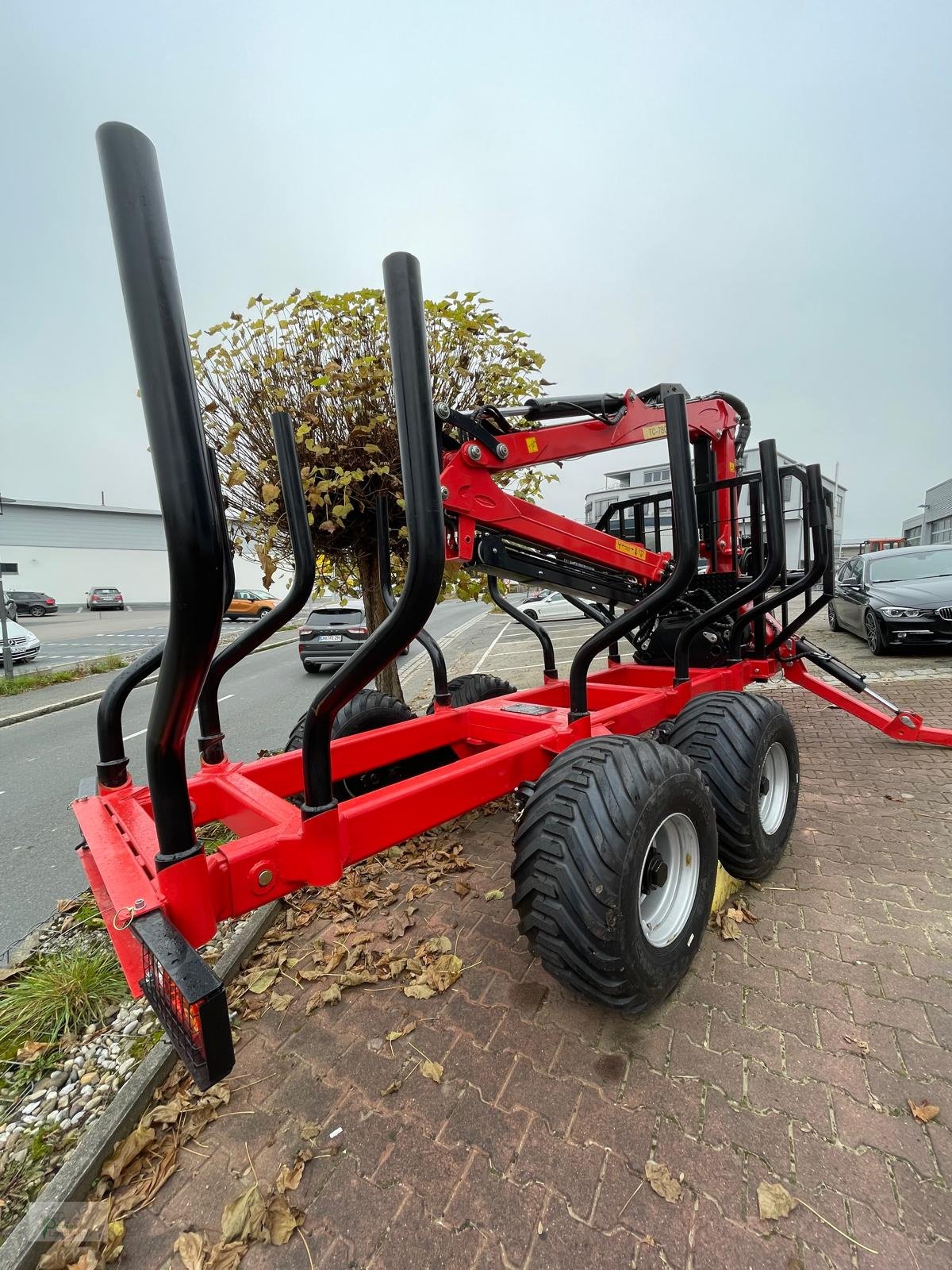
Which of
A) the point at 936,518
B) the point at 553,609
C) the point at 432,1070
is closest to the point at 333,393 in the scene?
the point at 432,1070

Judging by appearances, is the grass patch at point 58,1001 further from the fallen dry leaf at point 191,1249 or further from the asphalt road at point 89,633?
the asphalt road at point 89,633

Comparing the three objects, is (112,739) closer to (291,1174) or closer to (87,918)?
(87,918)

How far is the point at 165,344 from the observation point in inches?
43.4

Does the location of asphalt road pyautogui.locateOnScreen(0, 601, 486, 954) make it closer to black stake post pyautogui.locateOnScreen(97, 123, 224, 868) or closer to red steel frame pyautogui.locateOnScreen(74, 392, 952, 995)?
red steel frame pyautogui.locateOnScreen(74, 392, 952, 995)

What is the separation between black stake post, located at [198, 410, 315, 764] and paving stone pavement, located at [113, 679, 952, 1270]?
47.9 inches

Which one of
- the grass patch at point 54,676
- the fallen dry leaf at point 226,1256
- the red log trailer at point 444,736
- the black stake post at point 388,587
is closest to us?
the red log trailer at point 444,736

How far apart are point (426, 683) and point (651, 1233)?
931 centimetres

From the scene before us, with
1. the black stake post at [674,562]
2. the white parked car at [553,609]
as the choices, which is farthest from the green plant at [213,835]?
the white parked car at [553,609]

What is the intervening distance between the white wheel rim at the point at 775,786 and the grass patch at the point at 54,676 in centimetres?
1311

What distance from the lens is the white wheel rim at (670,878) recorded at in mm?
2379

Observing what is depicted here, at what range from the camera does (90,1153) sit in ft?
5.97

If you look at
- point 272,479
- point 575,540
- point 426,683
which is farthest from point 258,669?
point 575,540

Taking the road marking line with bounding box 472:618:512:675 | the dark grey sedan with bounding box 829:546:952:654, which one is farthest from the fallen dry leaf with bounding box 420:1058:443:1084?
the dark grey sedan with bounding box 829:546:952:654

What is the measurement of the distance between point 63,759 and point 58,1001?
545 centimetres
